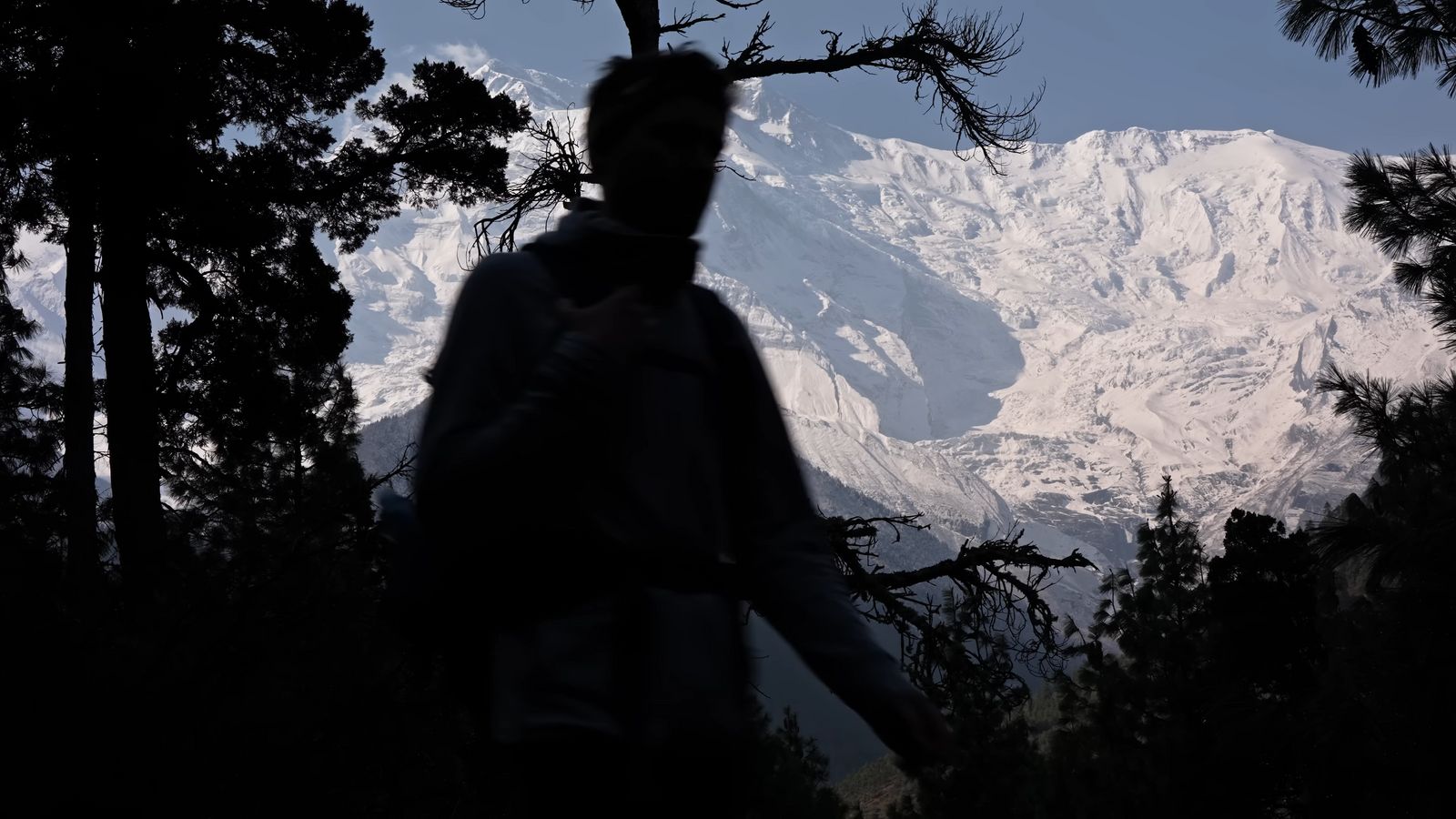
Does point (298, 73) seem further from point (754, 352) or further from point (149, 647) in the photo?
point (754, 352)

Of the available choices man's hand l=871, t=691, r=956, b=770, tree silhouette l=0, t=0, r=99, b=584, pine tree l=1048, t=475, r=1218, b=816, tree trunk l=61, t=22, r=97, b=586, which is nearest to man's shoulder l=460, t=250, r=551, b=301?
man's hand l=871, t=691, r=956, b=770

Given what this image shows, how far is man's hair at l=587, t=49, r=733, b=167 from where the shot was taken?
2.17m

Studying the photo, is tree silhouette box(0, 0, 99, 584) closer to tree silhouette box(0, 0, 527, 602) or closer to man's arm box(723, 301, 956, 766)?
tree silhouette box(0, 0, 527, 602)

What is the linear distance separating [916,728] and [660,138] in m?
0.96

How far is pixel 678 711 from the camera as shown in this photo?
6.48 feet

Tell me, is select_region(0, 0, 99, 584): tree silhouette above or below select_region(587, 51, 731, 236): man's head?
above

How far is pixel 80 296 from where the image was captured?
45.4 feet

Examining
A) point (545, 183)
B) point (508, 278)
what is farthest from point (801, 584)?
point (545, 183)

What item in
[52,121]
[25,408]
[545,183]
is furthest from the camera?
[25,408]

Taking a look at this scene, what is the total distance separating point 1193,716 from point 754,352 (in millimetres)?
33770

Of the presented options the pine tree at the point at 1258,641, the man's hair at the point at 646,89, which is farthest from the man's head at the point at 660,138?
the pine tree at the point at 1258,641

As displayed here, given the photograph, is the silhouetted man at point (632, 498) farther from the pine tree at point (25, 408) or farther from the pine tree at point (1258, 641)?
the pine tree at point (1258, 641)

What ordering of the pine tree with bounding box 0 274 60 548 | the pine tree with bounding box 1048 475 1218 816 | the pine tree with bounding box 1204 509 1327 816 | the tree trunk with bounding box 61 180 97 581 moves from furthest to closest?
the pine tree with bounding box 1048 475 1218 816
the pine tree with bounding box 1204 509 1327 816
the pine tree with bounding box 0 274 60 548
the tree trunk with bounding box 61 180 97 581

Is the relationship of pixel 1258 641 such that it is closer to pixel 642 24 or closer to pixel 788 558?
pixel 642 24
